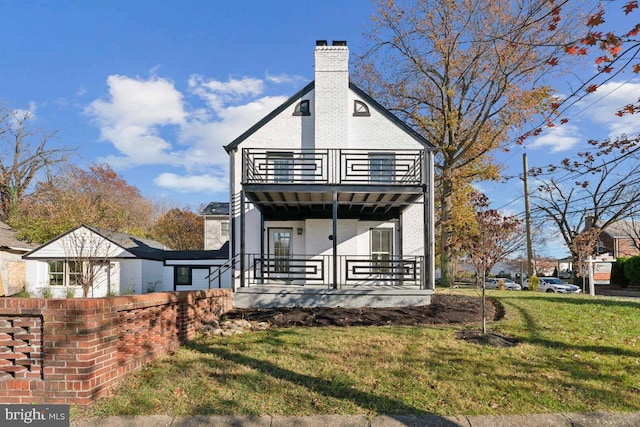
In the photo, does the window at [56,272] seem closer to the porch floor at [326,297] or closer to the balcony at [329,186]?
the balcony at [329,186]

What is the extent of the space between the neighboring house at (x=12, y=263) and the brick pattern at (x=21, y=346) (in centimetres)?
2137

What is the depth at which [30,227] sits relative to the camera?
2544cm

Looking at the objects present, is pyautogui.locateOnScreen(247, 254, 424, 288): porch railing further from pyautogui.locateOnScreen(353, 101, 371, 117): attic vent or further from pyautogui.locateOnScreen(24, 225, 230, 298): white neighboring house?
pyautogui.locateOnScreen(24, 225, 230, 298): white neighboring house

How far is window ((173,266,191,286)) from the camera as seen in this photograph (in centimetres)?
2347

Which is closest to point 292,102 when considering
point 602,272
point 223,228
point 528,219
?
point 528,219

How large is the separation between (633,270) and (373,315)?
3141cm

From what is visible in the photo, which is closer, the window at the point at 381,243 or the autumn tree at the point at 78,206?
the window at the point at 381,243

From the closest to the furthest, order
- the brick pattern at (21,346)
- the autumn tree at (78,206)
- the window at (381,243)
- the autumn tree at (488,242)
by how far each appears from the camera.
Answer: the brick pattern at (21,346) < the autumn tree at (488,242) < the window at (381,243) < the autumn tree at (78,206)

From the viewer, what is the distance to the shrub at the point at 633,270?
1212 inches

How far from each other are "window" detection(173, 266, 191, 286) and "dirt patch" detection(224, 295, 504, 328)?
13.5 meters

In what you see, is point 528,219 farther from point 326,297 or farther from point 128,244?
point 128,244

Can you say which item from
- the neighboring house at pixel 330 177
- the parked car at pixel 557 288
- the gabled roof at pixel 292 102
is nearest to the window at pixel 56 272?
the neighboring house at pixel 330 177

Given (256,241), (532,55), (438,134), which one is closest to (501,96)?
(532,55)

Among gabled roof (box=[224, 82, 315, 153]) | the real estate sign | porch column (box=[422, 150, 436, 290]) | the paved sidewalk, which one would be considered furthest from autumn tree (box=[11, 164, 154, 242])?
the real estate sign
